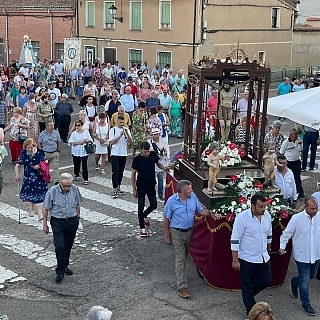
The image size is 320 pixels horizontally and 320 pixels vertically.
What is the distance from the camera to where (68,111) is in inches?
698

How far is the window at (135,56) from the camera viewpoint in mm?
35062

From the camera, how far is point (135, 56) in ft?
116

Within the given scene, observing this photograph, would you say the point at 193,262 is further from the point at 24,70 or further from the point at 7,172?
the point at 24,70

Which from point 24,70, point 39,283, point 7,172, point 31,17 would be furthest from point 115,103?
point 31,17

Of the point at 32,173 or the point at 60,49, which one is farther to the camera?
the point at 60,49

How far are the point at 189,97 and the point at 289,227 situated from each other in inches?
134

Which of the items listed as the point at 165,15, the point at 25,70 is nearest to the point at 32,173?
the point at 25,70

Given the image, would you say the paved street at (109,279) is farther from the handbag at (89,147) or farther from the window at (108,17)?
the window at (108,17)

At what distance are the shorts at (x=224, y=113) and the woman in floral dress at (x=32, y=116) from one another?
7280mm

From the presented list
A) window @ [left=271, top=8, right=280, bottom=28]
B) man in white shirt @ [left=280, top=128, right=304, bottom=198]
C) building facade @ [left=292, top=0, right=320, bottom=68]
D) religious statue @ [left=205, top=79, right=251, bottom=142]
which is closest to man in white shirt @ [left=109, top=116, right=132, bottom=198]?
religious statue @ [left=205, top=79, right=251, bottom=142]

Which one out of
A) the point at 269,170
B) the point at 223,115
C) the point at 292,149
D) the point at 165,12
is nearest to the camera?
the point at 269,170

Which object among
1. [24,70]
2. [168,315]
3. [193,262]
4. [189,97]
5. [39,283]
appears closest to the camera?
[168,315]

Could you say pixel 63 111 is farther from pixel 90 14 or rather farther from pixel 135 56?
pixel 90 14

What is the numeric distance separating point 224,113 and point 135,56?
2560cm
